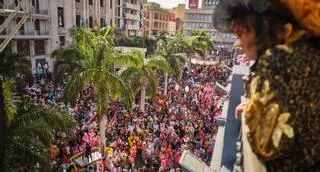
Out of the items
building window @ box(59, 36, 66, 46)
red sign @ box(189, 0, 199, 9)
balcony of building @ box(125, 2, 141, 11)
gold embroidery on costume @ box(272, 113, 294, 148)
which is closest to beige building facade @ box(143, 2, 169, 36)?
red sign @ box(189, 0, 199, 9)

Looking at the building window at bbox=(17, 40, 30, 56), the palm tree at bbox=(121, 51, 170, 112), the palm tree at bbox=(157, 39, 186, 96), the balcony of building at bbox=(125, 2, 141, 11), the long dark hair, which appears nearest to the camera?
the long dark hair

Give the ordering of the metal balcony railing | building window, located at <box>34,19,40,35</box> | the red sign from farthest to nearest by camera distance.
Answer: the red sign
building window, located at <box>34,19,40,35</box>
the metal balcony railing

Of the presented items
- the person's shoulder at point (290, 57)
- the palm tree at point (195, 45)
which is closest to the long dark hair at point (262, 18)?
the person's shoulder at point (290, 57)

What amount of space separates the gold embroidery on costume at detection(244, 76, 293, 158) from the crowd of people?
8185mm

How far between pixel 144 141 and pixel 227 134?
24.1 ft

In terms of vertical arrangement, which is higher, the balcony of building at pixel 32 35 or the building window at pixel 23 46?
the balcony of building at pixel 32 35

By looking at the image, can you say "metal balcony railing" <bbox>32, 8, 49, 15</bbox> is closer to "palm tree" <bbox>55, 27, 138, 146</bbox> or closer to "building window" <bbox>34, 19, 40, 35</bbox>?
"building window" <bbox>34, 19, 40, 35</bbox>

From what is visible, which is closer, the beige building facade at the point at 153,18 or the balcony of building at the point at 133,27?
the balcony of building at the point at 133,27

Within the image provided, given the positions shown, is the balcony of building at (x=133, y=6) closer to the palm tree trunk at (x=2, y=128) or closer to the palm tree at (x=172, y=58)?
the palm tree at (x=172, y=58)

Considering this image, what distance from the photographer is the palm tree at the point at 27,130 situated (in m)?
7.22

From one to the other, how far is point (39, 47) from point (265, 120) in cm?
3679

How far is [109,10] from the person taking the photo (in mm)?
49438

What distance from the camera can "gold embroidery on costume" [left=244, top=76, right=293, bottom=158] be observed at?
4.70ft

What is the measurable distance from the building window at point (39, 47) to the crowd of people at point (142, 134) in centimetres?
1460
